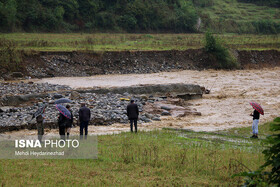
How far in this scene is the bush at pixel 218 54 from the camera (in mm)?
48906

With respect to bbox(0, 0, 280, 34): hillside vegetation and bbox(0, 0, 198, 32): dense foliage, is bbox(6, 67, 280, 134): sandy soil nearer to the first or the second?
bbox(0, 0, 198, 32): dense foliage

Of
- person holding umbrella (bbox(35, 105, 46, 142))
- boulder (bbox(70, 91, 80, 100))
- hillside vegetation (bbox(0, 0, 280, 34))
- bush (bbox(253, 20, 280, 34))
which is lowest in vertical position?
boulder (bbox(70, 91, 80, 100))

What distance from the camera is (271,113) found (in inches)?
955

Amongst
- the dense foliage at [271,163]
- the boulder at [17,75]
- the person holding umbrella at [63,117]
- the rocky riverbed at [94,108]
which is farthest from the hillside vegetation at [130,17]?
the dense foliage at [271,163]

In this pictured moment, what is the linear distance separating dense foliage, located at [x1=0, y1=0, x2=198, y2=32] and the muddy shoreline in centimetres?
2333

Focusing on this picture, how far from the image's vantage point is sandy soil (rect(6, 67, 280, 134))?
2109 centimetres

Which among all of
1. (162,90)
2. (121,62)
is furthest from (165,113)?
(121,62)

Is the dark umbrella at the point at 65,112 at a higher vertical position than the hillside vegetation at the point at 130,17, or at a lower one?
lower

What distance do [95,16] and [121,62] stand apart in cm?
3566

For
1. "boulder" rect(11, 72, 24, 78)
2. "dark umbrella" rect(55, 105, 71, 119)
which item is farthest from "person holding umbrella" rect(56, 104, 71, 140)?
"boulder" rect(11, 72, 24, 78)

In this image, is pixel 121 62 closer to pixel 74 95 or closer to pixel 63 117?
pixel 74 95

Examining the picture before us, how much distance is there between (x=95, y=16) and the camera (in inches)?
3036

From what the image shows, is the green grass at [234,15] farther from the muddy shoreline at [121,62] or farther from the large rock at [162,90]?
the large rock at [162,90]

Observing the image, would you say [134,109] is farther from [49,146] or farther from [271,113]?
[271,113]
